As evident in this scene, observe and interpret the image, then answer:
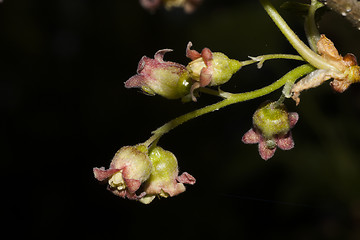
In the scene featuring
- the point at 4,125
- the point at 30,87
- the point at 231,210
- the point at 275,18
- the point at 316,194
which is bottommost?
the point at 275,18

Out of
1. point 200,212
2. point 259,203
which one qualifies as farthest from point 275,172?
point 200,212

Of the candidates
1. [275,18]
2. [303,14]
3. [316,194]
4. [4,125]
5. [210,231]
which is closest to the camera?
[275,18]

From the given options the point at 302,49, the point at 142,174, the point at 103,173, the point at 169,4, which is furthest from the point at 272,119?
the point at 169,4

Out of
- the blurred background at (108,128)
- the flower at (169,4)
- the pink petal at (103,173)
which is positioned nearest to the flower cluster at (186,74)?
the pink petal at (103,173)

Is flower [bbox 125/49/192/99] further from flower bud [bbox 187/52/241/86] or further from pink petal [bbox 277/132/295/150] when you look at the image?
pink petal [bbox 277/132/295/150]

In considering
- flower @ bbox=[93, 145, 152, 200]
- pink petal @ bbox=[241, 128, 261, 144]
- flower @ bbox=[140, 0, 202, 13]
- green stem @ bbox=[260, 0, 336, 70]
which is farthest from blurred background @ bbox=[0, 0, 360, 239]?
green stem @ bbox=[260, 0, 336, 70]

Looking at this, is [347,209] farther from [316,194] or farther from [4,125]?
[4,125]

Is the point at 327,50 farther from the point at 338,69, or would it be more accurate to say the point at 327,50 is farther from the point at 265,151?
the point at 265,151
